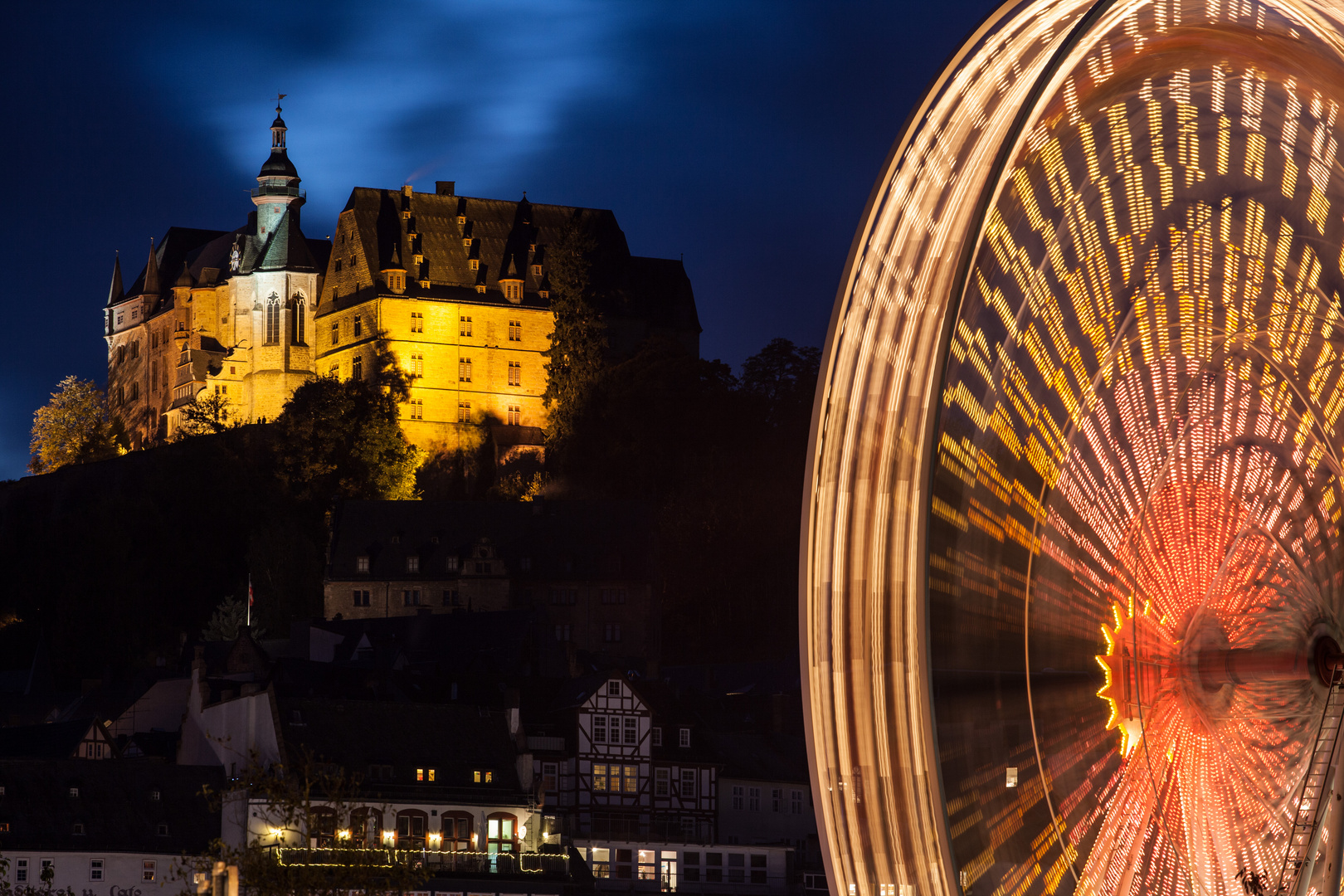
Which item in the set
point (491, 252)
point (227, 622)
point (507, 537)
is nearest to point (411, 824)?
point (507, 537)

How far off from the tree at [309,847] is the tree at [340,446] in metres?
40.7

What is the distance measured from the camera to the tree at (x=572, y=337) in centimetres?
9325

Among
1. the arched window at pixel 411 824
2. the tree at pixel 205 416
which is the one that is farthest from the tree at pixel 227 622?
the arched window at pixel 411 824

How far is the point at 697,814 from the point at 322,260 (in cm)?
6293

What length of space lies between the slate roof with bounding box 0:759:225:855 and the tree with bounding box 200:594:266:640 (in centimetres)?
2627

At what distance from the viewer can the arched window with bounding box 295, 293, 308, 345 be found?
108037 mm

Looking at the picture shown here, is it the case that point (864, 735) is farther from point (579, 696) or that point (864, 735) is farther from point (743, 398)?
point (743, 398)

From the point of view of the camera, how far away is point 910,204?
32.7 ft

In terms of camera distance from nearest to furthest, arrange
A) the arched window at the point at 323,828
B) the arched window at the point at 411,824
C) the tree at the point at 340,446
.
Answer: the arched window at the point at 323,828, the arched window at the point at 411,824, the tree at the point at 340,446

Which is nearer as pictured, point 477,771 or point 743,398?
point 477,771

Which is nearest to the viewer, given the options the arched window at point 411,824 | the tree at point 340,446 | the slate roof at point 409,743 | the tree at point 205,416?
the arched window at point 411,824

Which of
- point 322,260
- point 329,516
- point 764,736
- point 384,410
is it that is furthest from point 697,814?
point 322,260

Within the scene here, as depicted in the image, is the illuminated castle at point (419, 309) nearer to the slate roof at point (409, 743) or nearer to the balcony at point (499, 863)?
the slate roof at point (409, 743)

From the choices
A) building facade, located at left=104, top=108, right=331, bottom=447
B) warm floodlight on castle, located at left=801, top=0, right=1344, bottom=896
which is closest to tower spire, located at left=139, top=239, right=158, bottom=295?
building facade, located at left=104, top=108, right=331, bottom=447
